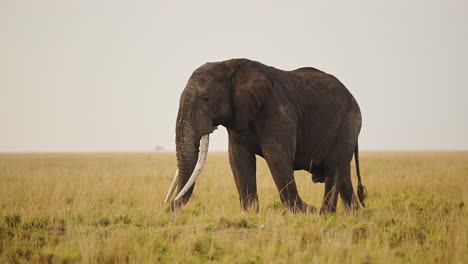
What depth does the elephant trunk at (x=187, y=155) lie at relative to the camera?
991cm

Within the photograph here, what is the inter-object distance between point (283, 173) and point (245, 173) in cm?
98

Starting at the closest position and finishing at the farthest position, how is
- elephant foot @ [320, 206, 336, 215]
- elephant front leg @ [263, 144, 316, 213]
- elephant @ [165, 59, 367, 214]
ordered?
elephant @ [165, 59, 367, 214], elephant front leg @ [263, 144, 316, 213], elephant foot @ [320, 206, 336, 215]

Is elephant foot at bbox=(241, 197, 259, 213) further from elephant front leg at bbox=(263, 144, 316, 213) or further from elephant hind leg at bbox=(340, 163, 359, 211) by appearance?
elephant hind leg at bbox=(340, 163, 359, 211)

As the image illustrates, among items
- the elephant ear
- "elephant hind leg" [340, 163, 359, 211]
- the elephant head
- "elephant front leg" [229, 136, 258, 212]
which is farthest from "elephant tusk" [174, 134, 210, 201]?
"elephant hind leg" [340, 163, 359, 211]

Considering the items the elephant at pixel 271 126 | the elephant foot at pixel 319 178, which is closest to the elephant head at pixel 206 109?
the elephant at pixel 271 126

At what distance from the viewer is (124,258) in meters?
6.98

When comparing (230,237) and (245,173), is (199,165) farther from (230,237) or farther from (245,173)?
(230,237)

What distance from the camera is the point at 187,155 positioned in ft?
32.6

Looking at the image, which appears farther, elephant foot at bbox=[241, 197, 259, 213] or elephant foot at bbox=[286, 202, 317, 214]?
elephant foot at bbox=[241, 197, 259, 213]

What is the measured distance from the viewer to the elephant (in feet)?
32.9

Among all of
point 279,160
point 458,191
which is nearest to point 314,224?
point 279,160

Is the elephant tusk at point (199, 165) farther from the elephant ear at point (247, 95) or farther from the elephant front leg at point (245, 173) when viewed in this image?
the elephant front leg at point (245, 173)

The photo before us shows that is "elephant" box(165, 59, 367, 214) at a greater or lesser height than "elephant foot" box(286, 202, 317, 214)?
greater

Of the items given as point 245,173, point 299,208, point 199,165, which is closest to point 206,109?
point 199,165
